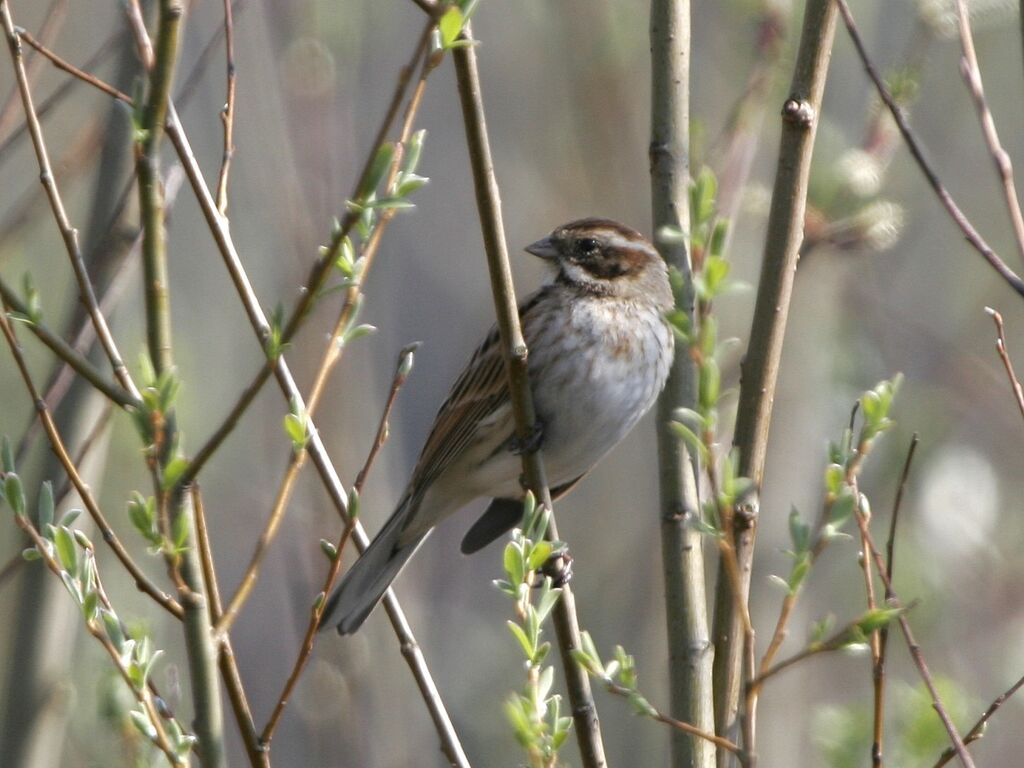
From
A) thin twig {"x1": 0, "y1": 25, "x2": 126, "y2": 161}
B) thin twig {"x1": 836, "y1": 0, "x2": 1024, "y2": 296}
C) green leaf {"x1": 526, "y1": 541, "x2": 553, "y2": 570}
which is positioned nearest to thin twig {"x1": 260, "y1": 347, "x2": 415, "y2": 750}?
green leaf {"x1": 526, "y1": 541, "x2": 553, "y2": 570}

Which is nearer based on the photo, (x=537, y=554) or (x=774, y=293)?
(x=537, y=554)

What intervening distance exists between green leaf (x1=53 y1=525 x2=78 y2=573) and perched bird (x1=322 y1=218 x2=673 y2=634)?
2208 millimetres

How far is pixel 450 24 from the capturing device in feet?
7.11

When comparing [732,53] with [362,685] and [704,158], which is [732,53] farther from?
[362,685]

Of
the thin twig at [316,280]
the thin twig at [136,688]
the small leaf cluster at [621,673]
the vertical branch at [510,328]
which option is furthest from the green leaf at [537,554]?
the thin twig at [136,688]

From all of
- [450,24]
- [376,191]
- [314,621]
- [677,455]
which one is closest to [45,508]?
[314,621]

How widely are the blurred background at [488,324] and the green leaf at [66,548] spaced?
1.65m

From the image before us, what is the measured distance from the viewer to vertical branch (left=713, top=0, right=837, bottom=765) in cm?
307

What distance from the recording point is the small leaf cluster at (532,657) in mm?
2127

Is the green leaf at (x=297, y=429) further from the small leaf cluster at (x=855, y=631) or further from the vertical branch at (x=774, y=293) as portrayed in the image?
the vertical branch at (x=774, y=293)

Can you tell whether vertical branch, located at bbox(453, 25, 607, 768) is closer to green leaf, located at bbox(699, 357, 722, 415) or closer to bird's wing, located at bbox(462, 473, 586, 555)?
green leaf, located at bbox(699, 357, 722, 415)

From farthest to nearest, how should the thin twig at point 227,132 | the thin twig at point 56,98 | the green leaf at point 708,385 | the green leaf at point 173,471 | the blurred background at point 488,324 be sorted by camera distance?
the blurred background at point 488,324, the thin twig at point 56,98, the thin twig at point 227,132, the green leaf at point 173,471, the green leaf at point 708,385

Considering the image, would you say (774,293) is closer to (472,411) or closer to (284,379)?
(284,379)

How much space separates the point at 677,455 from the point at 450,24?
150 cm
